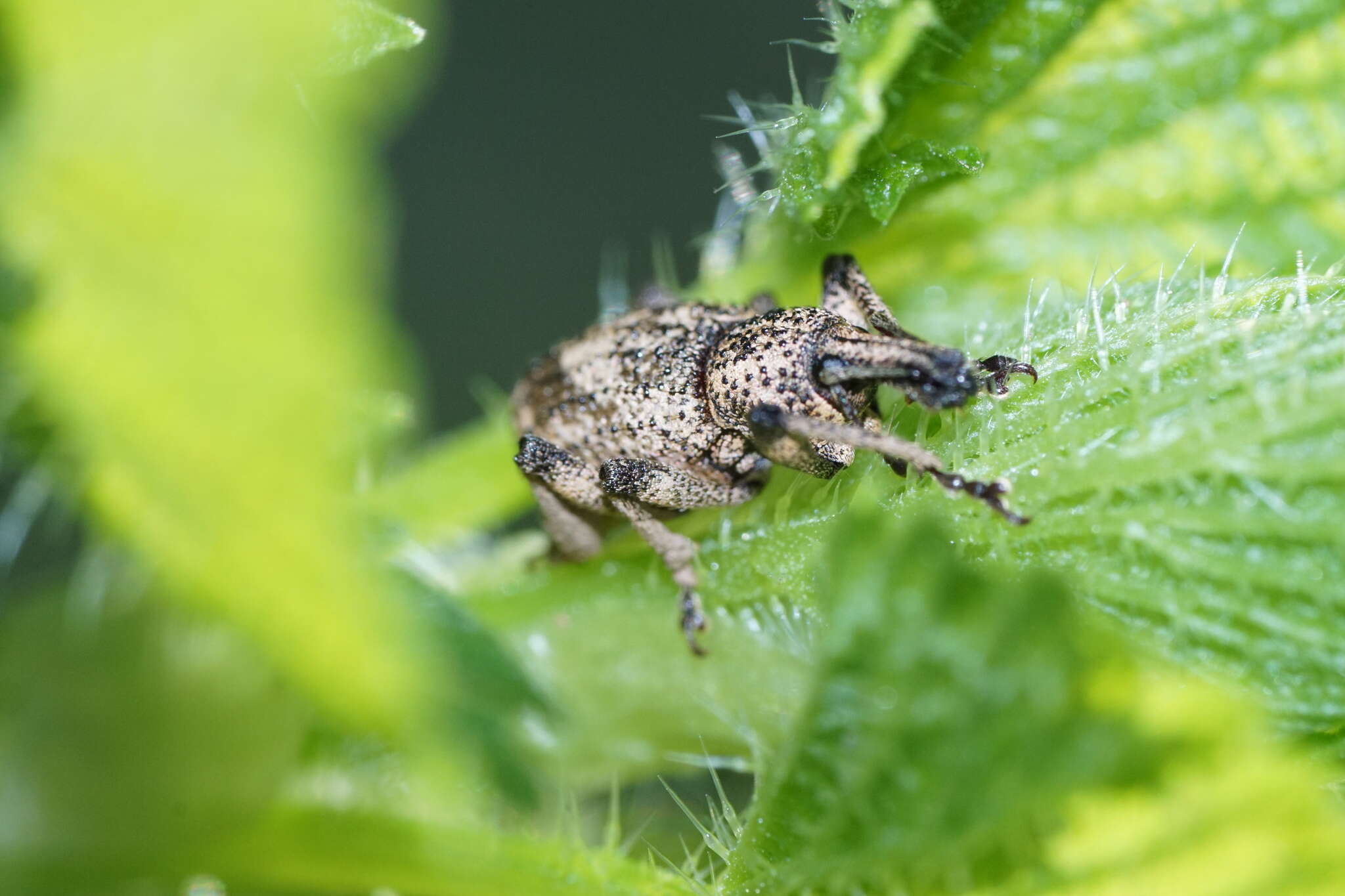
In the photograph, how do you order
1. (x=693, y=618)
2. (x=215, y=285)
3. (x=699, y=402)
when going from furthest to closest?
(x=699, y=402)
(x=693, y=618)
(x=215, y=285)

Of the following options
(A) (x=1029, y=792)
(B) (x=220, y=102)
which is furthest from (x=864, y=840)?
(B) (x=220, y=102)

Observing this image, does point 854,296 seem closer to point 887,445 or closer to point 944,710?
point 887,445

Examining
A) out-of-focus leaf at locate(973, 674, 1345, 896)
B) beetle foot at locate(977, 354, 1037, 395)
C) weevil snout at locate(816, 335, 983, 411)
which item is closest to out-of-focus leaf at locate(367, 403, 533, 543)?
weevil snout at locate(816, 335, 983, 411)

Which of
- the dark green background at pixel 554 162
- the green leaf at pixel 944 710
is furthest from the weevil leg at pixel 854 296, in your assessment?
the dark green background at pixel 554 162

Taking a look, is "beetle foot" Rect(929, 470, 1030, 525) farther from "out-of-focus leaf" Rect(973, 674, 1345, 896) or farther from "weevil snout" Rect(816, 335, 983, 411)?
"out-of-focus leaf" Rect(973, 674, 1345, 896)

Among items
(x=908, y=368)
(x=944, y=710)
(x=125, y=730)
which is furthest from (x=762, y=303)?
(x=944, y=710)
